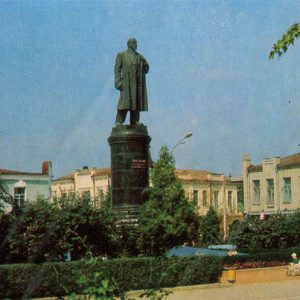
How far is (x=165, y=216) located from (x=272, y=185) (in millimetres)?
36010

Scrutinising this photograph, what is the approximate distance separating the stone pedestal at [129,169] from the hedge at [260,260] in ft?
10.2

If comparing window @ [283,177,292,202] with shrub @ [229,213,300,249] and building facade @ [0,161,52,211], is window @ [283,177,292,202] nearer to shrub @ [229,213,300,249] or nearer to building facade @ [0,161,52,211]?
building facade @ [0,161,52,211]

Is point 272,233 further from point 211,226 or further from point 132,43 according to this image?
point 211,226

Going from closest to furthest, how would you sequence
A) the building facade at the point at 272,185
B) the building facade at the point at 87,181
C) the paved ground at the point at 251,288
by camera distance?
the paved ground at the point at 251,288 → the building facade at the point at 272,185 → the building facade at the point at 87,181

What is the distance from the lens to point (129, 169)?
20.6 meters

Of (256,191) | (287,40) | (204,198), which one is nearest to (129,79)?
(287,40)

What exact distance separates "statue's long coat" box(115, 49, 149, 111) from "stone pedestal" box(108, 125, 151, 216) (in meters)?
0.89

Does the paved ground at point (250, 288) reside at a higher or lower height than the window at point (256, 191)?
lower

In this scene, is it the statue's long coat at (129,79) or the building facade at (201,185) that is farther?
the building facade at (201,185)

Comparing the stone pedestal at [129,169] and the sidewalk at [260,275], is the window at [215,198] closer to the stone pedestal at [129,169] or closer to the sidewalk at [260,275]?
the sidewalk at [260,275]

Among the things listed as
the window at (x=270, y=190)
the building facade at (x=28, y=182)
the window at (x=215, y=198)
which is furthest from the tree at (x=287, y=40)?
the window at (x=215, y=198)

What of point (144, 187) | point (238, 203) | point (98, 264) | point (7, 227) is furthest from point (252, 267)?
point (238, 203)

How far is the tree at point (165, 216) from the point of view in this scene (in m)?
20.2

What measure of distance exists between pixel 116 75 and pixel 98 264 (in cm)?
1607
